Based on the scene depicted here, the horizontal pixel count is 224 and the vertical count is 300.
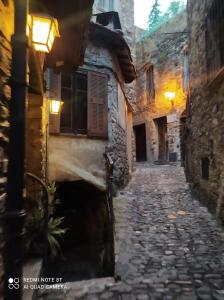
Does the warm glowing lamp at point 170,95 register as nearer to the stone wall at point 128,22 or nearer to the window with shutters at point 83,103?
the stone wall at point 128,22

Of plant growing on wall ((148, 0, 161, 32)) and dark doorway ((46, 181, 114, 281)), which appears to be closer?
dark doorway ((46, 181, 114, 281))

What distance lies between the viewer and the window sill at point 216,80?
203 inches

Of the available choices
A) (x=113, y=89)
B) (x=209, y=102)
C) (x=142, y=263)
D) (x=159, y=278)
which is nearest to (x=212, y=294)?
(x=159, y=278)

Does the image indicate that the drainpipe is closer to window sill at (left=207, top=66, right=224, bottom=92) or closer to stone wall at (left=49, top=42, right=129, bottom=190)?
window sill at (left=207, top=66, right=224, bottom=92)

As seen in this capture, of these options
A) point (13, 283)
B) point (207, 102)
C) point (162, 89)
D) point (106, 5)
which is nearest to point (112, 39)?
point (207, 102)

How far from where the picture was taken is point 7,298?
A: 1.83 metres

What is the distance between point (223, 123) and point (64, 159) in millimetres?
3755

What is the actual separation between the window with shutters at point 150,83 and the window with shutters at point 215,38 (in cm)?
1163

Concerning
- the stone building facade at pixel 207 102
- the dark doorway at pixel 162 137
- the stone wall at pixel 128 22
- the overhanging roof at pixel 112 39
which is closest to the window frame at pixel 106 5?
the stone wall at pixel 128 22

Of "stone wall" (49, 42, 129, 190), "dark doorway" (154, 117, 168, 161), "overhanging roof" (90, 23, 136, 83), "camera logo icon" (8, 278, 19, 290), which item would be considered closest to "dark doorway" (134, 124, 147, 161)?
"dark doorway" (154, 117, 168, 161)

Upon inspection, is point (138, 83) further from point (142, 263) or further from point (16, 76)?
point (16, 76)

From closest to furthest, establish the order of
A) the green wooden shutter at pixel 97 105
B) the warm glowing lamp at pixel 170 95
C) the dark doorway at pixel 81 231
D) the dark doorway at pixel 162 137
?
the dark doorway at pixel 81 231 → the green wooden shutter at pixel 97 105 → the warm glowing lamp at pixel 170 95 → the dark doorway at pixel 162 137

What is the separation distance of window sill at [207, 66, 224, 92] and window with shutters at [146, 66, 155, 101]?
477 inches

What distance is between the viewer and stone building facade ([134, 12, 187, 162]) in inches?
627
